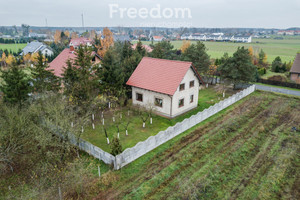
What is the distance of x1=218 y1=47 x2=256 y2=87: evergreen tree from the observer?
1404 inches

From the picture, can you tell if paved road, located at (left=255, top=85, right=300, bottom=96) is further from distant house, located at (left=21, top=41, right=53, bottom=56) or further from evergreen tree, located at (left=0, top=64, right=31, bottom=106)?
distant house, located at (left=21, top=41, right=53, bottom=56)

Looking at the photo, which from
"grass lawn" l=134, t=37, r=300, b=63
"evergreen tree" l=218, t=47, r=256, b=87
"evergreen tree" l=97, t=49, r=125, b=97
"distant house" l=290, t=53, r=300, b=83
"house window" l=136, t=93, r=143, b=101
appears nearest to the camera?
"evergreen tree" l=97, t=49, r=125, b=97

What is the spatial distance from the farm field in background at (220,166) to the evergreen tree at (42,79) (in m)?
14.5

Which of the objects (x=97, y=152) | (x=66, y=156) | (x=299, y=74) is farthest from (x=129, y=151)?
(x=299, y=74)

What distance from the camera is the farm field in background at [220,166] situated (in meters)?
13.9

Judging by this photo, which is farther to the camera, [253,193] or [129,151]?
[129,151]

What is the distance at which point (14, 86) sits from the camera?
71.9 ft

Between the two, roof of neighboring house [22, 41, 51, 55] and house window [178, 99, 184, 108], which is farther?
roof of neighboring house [22, 41, 51, 55]

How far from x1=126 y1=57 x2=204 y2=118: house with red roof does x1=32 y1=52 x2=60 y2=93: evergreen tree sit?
9.44 metres

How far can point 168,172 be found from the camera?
51.7 ft

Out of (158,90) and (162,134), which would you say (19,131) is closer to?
(162,134)

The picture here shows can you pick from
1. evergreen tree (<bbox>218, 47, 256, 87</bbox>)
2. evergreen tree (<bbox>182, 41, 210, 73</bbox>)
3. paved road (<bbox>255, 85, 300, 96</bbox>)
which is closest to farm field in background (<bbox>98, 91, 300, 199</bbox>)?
evergreen tree (<bbox>218, 47, 256, 87</bbox>)

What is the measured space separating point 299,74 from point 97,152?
46.6 m

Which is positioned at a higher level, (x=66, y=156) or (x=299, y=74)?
(x=299, y=74)
